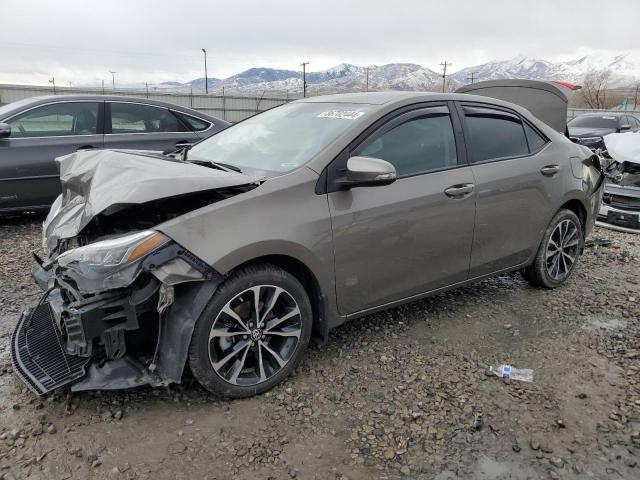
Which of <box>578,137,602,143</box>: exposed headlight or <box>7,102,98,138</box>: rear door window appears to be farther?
<box>578,137,602,143</box>: exposed headlight

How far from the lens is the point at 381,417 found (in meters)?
2.76

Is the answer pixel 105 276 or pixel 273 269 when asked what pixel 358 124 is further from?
pixel 105 276

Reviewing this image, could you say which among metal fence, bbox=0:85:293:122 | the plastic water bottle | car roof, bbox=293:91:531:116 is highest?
metal fence, bbox=0:85:293:122

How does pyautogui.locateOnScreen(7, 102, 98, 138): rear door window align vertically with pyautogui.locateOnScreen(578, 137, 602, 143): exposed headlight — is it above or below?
above

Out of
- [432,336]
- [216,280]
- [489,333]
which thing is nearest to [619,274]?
[489,333]

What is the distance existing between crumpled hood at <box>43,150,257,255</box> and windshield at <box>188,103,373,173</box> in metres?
0.44

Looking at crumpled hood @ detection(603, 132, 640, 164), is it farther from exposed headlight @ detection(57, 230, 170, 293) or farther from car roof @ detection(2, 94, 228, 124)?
exposed headlight @ detection(57, 230, 170, 293)

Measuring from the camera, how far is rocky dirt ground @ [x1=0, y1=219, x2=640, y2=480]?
239 cm

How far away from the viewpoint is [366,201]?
3084 millimetres

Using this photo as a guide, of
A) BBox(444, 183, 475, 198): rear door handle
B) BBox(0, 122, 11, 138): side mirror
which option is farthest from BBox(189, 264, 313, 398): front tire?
BBox(0, 122, 11, 138): side mirror

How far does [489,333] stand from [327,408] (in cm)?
153

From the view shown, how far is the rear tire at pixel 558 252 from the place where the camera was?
14.3 ft

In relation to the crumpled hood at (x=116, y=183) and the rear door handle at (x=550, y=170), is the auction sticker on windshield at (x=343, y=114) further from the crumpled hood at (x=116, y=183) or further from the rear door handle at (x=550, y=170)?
the rear door handle at (x=550, y=170)

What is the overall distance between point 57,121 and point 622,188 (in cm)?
720
